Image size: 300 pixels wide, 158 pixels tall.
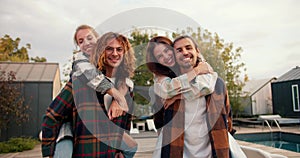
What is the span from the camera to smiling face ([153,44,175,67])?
109cm

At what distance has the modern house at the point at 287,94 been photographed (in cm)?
1169

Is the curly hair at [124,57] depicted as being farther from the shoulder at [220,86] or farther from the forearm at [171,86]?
the shoulder at [220,86]

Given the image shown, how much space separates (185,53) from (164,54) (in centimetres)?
10

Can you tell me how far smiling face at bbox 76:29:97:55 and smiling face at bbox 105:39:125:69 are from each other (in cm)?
11

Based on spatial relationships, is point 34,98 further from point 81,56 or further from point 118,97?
point 118,97

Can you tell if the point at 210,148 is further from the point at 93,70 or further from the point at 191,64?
the point at 93,70

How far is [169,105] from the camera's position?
116 cm

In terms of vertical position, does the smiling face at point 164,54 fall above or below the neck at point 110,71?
above

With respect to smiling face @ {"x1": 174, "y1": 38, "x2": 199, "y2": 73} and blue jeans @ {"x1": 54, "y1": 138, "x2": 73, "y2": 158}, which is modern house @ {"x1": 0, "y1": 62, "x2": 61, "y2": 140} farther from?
smiling face @ {"x1": 174, "y1": 38, "x2": 199, "y2": 73}

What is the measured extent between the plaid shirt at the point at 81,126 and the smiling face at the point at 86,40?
21 centimetres

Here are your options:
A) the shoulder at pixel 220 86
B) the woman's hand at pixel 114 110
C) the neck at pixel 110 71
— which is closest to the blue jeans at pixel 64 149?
the woman's hand at pixel 114 110

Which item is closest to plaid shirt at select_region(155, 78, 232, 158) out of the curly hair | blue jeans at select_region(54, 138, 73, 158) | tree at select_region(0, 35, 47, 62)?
the curly hair

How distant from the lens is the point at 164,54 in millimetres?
1097

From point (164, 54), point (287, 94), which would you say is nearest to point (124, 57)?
point (164, 54)
